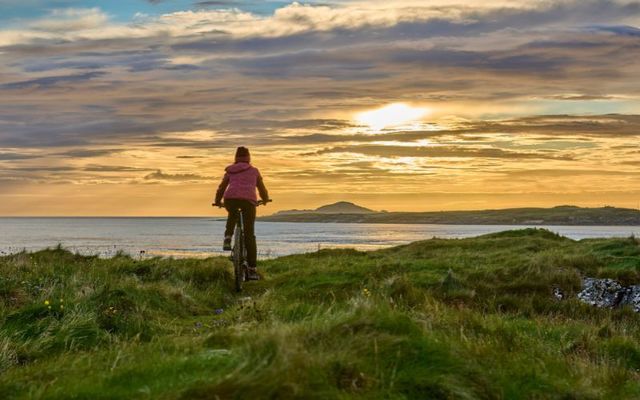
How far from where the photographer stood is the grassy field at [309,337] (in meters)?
6.00

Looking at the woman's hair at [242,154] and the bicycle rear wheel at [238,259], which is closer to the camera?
the bicycle rear wheel at [238,259]

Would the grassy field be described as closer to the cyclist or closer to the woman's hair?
the cyclist

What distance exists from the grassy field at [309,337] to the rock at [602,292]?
33 centimetres

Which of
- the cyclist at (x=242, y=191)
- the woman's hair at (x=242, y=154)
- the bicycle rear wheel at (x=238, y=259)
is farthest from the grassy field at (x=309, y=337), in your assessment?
the woman's hair at (x=242, y=154)

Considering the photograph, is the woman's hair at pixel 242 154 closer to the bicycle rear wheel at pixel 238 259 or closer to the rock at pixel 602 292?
the bicycle rear wheel at pixel 238 259

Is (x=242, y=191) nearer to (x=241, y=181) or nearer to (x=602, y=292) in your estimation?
(x=241, y=181)

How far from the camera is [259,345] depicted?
20.2 ft

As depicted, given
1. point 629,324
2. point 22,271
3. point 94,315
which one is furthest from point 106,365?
point 629,324

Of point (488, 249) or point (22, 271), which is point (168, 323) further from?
point (488, 249)

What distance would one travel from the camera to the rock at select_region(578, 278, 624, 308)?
1678cm

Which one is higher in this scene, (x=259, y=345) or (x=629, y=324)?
(x=259, y=345)

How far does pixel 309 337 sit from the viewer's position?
6.72 m

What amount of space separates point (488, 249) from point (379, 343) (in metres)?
22.4

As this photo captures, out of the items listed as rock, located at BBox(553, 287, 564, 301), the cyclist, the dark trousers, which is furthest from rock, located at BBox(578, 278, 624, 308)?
the cyclist
